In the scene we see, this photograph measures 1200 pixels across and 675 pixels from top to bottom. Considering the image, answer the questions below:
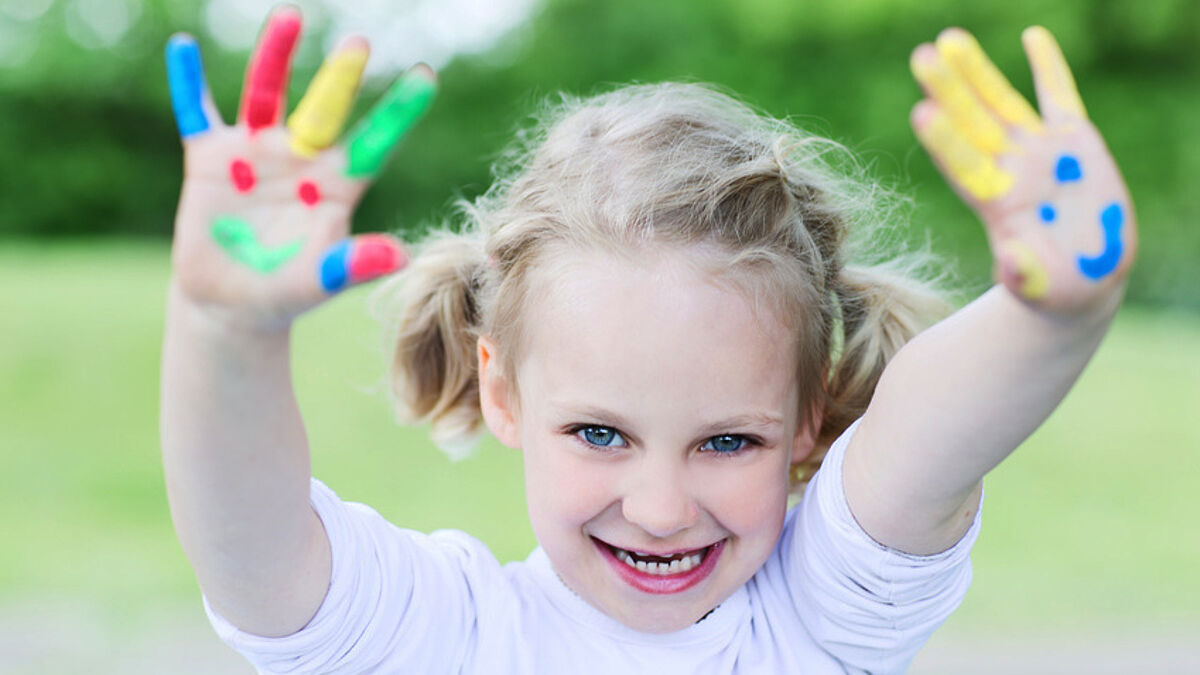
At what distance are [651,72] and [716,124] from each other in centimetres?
1640

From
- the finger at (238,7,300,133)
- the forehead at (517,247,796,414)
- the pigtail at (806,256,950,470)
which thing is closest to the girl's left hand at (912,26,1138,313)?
the forehead at (517,247,796,414)

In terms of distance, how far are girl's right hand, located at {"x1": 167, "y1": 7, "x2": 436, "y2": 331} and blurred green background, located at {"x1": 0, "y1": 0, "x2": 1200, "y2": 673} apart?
1.05m

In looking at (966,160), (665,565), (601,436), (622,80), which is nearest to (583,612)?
(665,565)

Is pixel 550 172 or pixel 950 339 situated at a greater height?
pixel 550 172

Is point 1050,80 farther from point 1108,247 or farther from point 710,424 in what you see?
point 710,424

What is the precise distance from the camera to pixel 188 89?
1.23m

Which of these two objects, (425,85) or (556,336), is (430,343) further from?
(425,85)

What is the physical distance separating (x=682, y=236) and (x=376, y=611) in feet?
1.97

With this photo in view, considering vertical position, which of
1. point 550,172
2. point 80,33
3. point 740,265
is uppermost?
point 80,33

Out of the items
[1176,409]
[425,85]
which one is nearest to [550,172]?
[425,85]

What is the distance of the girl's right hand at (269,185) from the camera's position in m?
1.21

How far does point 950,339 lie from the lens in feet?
4.58

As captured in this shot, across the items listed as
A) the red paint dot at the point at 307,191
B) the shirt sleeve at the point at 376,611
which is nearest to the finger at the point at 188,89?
the red paint dot at the point at 307,191

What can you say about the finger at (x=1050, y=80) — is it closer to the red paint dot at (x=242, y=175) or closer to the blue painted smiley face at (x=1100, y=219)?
the blue painted smiley face at (x=1100, y=219)
